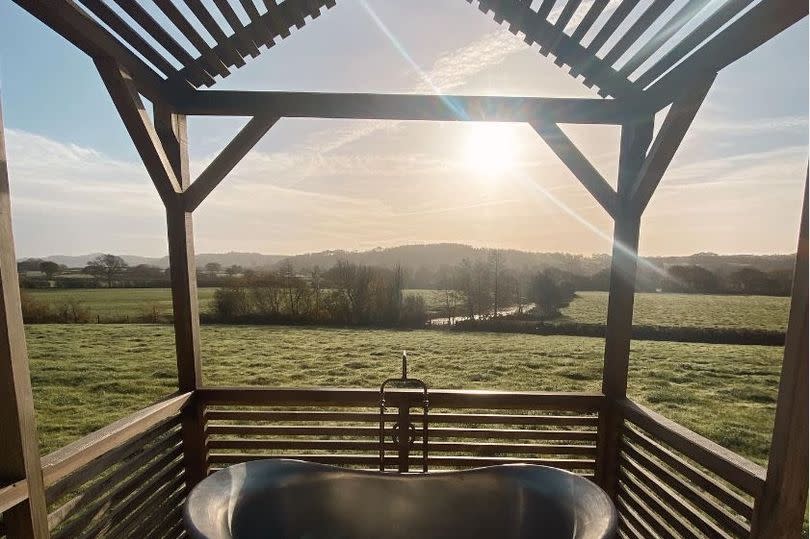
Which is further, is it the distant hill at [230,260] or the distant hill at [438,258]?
the distant hill at [438,258]

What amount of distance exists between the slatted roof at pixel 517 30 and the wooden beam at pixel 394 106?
9cm

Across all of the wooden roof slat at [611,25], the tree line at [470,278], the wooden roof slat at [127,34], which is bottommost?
the tree line at [470,278]

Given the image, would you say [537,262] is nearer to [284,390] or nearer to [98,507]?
[284,390]

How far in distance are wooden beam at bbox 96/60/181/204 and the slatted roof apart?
0.21ft

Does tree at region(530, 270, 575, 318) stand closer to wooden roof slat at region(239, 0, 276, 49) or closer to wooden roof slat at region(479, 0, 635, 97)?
wooden roof slat at region(479, 0, 635, 97)

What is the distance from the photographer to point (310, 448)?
242 cm

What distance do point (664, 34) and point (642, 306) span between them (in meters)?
10.9

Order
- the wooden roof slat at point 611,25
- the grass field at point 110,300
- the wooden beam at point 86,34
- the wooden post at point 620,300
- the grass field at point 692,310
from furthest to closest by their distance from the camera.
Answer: the grass field at point 110,300 < the grass field at point 692,310 < the wooden post at point 620,300 < the wooden roof slat at point 611,25 < the wooden beam at point 86,34

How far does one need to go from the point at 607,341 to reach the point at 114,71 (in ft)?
8.65

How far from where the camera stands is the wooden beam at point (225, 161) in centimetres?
208

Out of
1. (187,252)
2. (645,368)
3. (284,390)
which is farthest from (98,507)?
(645,368)

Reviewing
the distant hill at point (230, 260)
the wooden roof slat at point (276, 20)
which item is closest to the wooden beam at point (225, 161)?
the wooden roof slat at point (276, 20)

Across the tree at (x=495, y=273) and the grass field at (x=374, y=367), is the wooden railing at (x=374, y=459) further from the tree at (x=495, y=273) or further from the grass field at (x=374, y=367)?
the tree at (x=495, y=273)

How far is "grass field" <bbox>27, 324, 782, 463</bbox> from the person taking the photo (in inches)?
266
